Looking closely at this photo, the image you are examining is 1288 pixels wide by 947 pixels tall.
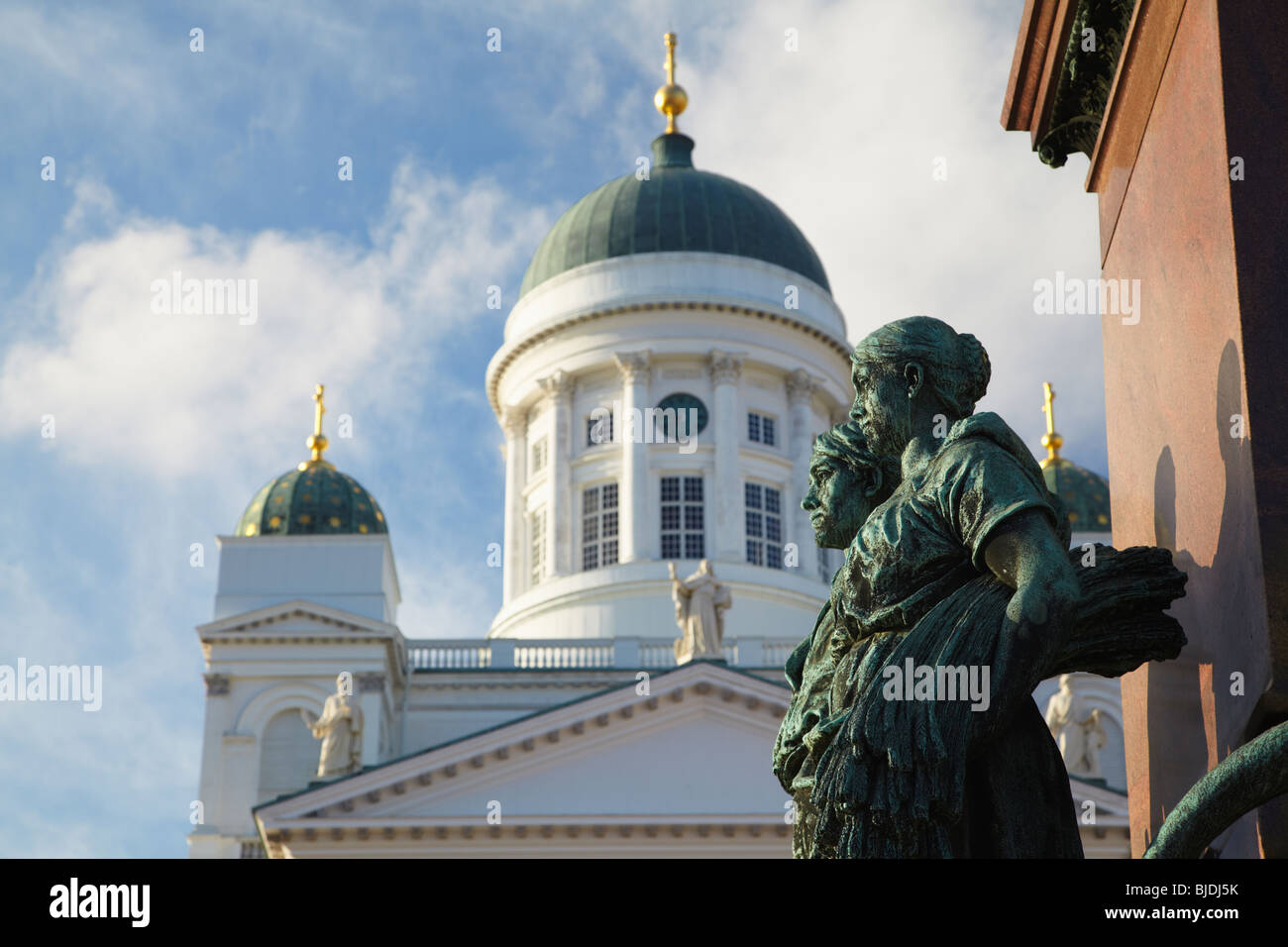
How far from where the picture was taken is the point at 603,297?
66.8 metres

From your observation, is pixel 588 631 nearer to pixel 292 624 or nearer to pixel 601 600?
pixel 601 600

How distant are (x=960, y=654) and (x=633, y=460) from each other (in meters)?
60.5

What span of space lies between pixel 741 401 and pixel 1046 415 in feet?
30.5

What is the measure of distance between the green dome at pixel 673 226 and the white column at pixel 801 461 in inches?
150

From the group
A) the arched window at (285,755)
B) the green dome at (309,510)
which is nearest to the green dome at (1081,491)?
the green dome at (309,510)

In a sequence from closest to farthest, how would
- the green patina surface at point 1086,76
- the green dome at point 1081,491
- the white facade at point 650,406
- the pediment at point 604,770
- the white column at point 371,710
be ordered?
1. the green patina surface at point 1086,76
2. the pediment at point 604,770
3. the white column at point 371,710
4. the green dome at point 1081,491
5. the white facade at point 650,406

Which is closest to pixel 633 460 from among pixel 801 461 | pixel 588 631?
pixel 801 461

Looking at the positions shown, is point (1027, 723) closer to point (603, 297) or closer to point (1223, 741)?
point (1223, 741)

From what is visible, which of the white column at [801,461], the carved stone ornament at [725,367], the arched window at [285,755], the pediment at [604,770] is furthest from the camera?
the carved stone ornament at [725,367]

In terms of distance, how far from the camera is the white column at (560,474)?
211 feet

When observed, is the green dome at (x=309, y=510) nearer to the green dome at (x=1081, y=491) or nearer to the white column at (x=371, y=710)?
the white column at (x=371, y=710)

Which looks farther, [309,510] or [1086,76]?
[309,510]

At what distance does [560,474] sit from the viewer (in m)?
65.2

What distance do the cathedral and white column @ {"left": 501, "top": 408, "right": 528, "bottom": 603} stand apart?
0.09 metres
